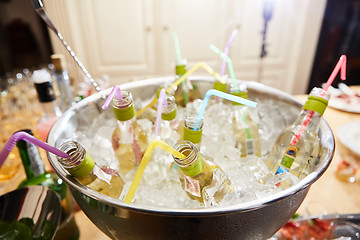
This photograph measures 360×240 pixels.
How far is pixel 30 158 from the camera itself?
0.66m

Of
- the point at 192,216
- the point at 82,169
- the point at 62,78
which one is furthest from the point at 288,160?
the point at 62,78

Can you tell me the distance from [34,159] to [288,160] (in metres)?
0.60

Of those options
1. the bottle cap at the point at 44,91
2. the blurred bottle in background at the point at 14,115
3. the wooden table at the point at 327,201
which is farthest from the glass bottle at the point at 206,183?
the blurred bottle in background at the point at 14,115

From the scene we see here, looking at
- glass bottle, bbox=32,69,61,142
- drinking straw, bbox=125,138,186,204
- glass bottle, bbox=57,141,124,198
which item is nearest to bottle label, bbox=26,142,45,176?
glass bottle, bbox=32,69,61,142

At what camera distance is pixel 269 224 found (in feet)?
1.37

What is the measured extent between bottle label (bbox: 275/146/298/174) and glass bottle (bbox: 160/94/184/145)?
24 cm

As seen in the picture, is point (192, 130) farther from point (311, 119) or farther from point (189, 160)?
point (311, 119)

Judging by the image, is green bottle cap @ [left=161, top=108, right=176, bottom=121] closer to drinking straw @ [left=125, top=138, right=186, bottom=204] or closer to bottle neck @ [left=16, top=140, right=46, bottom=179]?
drinking straw @ [left=125, top=138, right=186, bottom=204]

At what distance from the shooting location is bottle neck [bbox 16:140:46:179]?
0.65 metres

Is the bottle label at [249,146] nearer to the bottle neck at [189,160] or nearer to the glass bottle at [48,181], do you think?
the bottle neck at [189,160]

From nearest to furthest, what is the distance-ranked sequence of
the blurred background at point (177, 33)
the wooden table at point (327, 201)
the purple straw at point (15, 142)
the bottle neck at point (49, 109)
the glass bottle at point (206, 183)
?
the purple straw at point (15, 142) → the glass bottle at point (206, 183) → the wooden table at point (327, 201) → the bottle neck at point (49, 109) → the blurred background at point (177, 33)

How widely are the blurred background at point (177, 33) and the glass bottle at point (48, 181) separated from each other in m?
2.05

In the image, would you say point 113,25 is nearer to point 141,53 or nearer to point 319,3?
point 141,53

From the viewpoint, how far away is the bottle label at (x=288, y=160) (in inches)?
22.2
